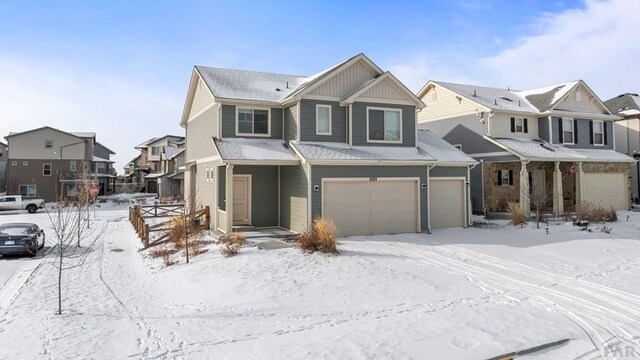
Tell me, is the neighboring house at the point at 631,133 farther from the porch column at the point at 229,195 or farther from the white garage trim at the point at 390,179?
the porch column at the point at 229,195

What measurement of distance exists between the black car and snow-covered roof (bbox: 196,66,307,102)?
30.7 ft

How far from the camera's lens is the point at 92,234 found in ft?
75.0

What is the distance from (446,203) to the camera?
838 inches

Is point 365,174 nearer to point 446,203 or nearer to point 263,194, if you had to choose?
point 263,194

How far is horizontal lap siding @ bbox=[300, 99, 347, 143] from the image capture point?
62.5 feet

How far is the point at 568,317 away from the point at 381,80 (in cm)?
1347

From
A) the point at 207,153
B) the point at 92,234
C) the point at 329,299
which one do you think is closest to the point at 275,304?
the point at 329,299

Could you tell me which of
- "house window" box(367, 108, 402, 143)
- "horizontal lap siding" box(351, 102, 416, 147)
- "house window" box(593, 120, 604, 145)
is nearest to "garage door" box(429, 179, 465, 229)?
"horizontal lap siding" box(351, 102, 416, 147)

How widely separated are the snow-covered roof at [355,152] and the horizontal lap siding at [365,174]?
429 mm

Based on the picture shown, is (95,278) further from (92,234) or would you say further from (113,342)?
(92,234)

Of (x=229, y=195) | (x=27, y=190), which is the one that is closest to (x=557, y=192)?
(x=229, y=195)

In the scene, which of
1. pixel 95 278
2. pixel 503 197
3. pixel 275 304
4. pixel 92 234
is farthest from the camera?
pixel 503 197

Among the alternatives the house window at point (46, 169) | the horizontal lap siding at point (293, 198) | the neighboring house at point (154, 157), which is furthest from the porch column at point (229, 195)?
the neighboring house at point (154, 157)

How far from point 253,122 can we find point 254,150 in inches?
84.9
